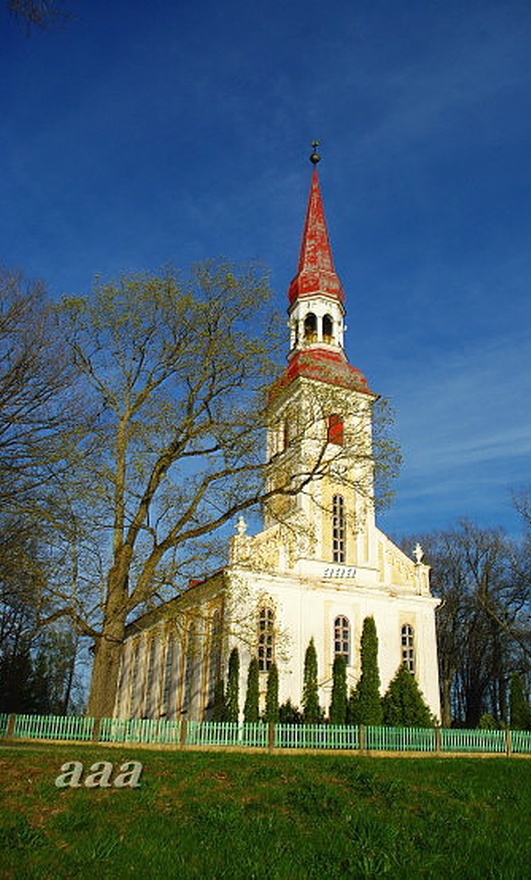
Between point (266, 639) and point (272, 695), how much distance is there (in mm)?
2848

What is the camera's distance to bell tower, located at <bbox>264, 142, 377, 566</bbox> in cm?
2050

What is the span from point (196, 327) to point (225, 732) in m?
11.1

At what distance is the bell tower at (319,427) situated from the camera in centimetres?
2050

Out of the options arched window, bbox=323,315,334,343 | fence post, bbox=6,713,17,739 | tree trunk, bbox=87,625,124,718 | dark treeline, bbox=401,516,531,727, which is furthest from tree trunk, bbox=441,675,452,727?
fence post, bbox=6,713,17,739

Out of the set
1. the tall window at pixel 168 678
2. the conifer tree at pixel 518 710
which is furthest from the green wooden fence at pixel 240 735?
the tall window at pixel 168 678

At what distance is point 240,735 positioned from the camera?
781 inches

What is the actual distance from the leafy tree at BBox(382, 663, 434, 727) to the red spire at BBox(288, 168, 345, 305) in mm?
18492

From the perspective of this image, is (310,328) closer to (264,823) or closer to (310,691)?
(310,691)

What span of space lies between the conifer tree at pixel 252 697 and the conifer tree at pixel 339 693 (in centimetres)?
293

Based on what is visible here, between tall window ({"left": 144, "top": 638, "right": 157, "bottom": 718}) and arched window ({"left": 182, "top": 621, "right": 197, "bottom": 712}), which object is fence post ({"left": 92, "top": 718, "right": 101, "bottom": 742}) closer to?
arched window ({"left": 182, "top": 621, "right": 197, "bottom": 712})

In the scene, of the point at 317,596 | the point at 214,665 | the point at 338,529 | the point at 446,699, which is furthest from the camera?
the point at 446,699

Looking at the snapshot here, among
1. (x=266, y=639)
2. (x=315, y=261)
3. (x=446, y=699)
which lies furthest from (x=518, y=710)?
(x=315, y=261)

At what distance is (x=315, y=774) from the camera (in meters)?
11.6

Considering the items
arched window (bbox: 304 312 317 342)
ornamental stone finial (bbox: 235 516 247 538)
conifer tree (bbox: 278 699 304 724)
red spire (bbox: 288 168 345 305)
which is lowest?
conifer tree (bbox: 278 699 304 724)
